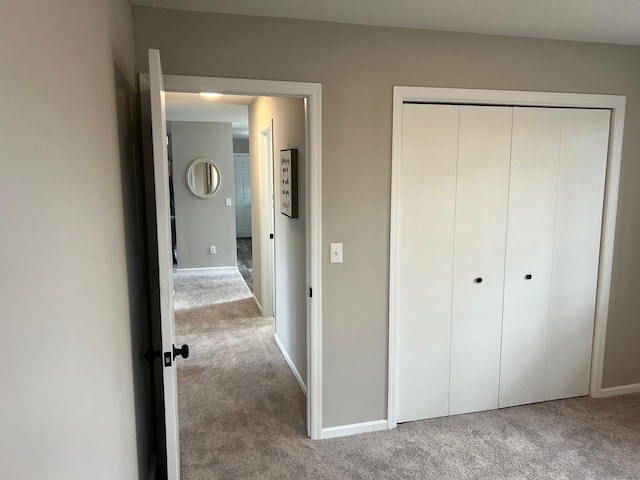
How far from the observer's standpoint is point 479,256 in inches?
114

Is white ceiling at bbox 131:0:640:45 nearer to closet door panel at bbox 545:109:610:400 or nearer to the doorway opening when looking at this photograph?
the doorway opening

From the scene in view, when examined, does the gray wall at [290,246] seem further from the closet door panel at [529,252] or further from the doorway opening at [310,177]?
the closet door panel at [529,252]

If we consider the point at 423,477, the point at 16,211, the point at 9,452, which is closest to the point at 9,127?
the point at 16,211

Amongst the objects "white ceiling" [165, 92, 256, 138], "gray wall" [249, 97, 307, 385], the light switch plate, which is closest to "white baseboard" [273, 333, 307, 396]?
"gray wall" [249, 97, 307, 385]

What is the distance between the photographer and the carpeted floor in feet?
8.00

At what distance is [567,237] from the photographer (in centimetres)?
300

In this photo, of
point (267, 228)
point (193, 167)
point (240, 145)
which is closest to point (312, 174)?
point (267, 228)

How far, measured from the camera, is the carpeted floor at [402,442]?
8.00 ft

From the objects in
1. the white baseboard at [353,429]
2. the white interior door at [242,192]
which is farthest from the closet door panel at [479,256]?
the white interior door at [242,192]

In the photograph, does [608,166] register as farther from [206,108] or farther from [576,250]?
[206,108]

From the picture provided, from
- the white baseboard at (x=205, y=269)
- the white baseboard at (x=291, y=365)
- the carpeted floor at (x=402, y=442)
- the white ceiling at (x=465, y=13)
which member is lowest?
the carpeted floor at (x=402, y=442)

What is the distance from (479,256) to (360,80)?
1.31 metres

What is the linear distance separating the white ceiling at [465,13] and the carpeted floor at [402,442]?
235 cm

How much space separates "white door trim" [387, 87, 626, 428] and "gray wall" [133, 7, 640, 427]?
44mm
